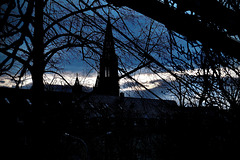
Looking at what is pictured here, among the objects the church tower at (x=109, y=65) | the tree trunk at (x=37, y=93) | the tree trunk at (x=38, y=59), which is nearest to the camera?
the church tower at (x=109, y=65)

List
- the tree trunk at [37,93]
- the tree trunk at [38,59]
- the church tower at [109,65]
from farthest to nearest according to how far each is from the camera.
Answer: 1. the tree trunk at [38,59]
2. the tree trunk at [37,93]
3. the church tower at [109,65]

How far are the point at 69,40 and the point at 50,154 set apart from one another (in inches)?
160

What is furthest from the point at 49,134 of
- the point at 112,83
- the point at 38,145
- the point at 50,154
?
the point at 112,83

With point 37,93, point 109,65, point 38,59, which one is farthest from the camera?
point 37,93

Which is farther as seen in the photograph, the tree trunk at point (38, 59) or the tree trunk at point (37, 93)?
the tree trunk at point (38, 59)

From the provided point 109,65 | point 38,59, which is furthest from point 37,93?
point 109,65

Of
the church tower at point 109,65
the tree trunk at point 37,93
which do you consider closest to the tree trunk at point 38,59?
the tree trunk at point 37,93

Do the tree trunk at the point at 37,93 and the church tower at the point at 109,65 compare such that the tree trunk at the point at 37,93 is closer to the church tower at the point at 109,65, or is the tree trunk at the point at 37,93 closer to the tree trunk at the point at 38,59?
the tree trunk at the point at 38,59

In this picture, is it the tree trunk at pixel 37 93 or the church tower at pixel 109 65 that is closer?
the church tower at pixel 109 65

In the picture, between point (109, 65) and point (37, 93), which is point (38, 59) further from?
point (109, 65)

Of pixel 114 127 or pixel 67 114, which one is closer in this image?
pixel 67 114

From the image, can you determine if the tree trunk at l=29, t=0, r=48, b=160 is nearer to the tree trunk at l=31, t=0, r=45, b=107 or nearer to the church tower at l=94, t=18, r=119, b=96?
the tree trunk at l=31, t=0, r=45, b=107

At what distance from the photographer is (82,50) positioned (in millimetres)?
5348

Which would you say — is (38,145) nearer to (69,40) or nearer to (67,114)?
(67,114)
